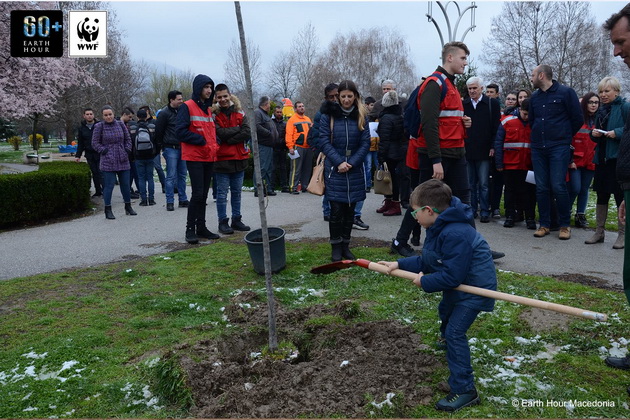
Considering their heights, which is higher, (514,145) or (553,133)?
(553,133)

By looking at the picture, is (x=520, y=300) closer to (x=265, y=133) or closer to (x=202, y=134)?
Answer: (x=202, y=134)

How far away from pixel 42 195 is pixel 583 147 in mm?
9528

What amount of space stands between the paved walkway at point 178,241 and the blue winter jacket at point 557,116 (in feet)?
4.69

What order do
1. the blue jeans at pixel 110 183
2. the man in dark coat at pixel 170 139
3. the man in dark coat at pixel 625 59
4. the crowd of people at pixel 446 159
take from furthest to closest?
the man in dark coat at pixel 170 139 < the blue jeans at pixel 110 183 < the crowd of people at pixel 446 159 < the man in dark coat at pixel 625 59

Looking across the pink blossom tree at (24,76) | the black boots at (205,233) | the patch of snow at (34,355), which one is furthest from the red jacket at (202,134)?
the pink blossom tree at (24,76)

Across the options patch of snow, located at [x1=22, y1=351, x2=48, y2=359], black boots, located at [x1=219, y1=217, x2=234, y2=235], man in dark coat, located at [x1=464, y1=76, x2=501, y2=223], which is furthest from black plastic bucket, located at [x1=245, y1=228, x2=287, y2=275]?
man in dark coat, located at [x1=464, y1=76, x2=501, y2=223]

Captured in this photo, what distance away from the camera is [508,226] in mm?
8219

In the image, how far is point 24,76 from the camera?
74.2 feet

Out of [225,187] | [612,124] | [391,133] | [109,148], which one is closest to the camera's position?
[612,124]

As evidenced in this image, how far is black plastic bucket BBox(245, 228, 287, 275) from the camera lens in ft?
18.5

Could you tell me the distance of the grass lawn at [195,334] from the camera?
3154mm

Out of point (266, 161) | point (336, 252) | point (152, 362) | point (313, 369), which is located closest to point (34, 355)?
point (152, 362)

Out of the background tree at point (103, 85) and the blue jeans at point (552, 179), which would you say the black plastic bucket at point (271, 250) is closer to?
the blue jeans at point (552, 179)

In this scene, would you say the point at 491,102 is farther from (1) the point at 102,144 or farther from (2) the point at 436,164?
(1) the point at 102,144
